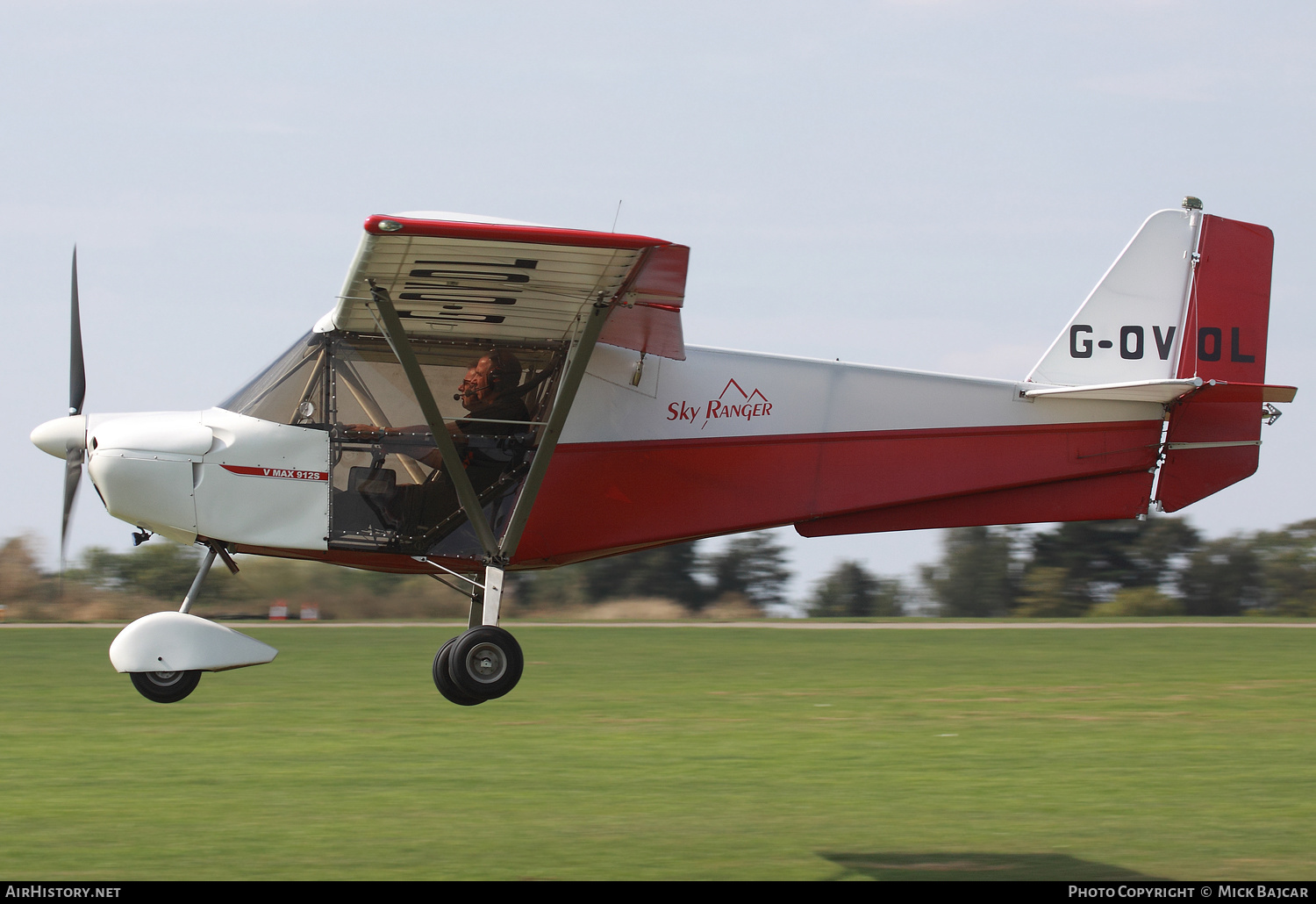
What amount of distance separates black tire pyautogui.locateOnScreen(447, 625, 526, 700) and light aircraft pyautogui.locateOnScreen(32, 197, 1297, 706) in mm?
15

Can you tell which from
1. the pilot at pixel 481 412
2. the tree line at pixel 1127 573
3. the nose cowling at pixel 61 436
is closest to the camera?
the pilot at pixel 481 412

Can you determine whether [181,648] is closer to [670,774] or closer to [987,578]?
[670,774]

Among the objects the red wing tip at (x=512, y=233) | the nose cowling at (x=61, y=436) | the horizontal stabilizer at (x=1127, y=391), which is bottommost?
the nose cowling at (x=61, y=436)

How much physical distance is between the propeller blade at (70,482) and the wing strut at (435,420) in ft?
Answer: 7.48

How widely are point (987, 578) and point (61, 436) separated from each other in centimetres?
3128

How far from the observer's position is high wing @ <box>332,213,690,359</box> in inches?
291

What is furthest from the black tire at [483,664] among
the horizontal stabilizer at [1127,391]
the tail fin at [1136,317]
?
the tail fin at [1136,317]

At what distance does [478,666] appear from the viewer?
8.76 metres

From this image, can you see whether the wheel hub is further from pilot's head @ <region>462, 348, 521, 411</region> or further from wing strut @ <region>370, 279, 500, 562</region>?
pilot's head @ <region>462, 348, 521, 411</region>

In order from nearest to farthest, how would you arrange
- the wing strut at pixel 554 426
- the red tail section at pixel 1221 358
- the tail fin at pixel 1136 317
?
the wing strut at pixel 554 426 < the red tail section at pixel 1221 358 < the tail fin at pixel 1136 317

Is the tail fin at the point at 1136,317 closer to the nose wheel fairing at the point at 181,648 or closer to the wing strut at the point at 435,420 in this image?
the wing strut at the point at 435,420

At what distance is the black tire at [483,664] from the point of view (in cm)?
870

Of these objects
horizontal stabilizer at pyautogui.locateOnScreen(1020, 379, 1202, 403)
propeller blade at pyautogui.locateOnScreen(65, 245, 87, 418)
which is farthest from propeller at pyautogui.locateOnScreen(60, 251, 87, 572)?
horizontal stabilizer at pyautogui.locateOnScreen(1020, 379, 1202, 403)

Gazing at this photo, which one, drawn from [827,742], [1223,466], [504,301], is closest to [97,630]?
[827,742]
